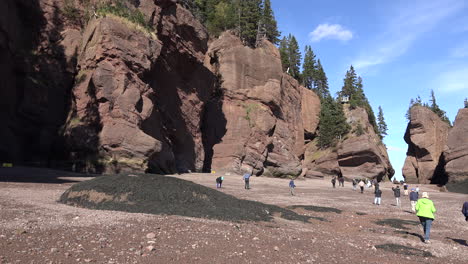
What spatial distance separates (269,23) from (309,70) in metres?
19.6

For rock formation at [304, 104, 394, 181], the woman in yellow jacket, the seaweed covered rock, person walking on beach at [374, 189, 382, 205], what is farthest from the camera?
rock formation at [304, 104, 394, 181]

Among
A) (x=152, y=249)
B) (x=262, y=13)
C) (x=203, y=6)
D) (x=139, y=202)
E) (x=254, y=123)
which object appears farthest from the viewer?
(x=262, y=13)

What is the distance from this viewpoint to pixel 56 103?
33844mm

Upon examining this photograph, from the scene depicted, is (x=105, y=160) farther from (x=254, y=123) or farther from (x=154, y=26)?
(x=254, y=123)

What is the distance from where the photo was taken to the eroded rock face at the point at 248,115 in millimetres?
49375

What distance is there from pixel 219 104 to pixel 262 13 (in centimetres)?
3279

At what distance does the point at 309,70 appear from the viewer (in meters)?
89.2

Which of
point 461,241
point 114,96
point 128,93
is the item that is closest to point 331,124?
point 128,93

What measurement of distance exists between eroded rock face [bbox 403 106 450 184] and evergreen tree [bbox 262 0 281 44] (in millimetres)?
35993

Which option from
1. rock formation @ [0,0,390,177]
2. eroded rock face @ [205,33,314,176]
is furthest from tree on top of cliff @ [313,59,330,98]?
rock formation @ [0,0,390,177]

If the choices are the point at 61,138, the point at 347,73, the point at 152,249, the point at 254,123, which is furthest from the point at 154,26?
the point at 347,73

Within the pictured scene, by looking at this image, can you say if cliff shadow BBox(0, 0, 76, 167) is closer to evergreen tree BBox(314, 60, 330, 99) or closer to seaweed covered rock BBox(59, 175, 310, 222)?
seaweed covered rock BBox(59, 175, 310, 222)

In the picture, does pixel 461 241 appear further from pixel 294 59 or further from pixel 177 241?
pixel 294 59

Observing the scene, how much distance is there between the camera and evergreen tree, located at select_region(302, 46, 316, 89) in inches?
3506
